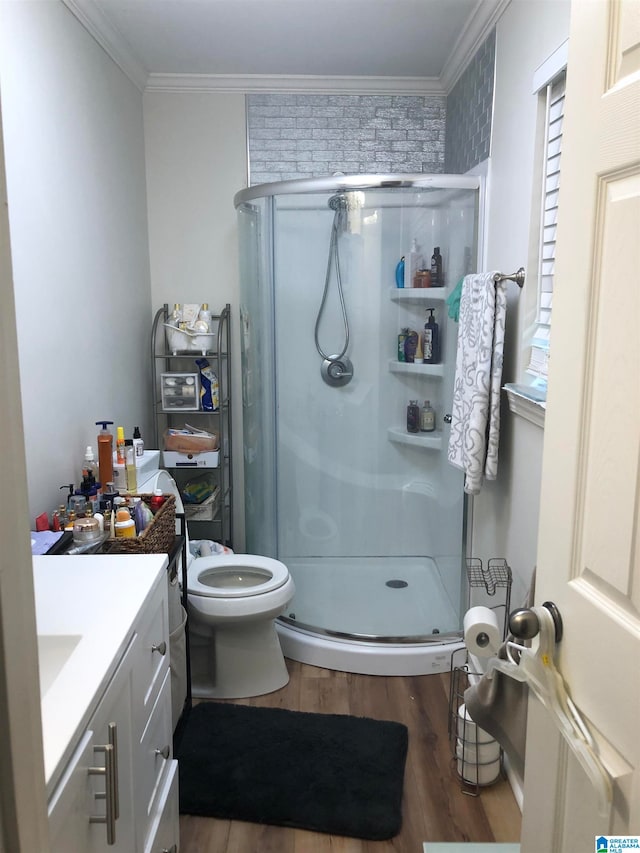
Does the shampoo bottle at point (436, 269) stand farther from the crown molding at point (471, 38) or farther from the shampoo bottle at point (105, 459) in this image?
the shampoo bottle at point (105, 459)

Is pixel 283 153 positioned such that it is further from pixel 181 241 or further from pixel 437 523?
pixel 437 523

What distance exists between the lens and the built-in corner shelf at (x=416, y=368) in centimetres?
293

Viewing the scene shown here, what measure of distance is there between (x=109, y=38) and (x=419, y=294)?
1.57 metres

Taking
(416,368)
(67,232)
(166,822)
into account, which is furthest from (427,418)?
(166,822)

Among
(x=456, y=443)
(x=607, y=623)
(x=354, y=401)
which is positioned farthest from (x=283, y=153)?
(x=607, y=623)

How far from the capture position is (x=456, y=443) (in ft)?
8.44

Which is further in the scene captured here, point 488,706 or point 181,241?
point 181,241

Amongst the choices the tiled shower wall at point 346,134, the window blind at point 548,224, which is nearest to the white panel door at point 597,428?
the window blind at point 548,224

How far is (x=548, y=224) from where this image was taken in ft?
6.99

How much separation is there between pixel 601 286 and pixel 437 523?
2270mm

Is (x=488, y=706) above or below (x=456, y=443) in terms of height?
below

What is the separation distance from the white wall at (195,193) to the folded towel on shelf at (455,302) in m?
1.23

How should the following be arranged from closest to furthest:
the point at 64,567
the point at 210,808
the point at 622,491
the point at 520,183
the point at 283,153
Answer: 1. the point at 622,491
2. the point at 64,567
3. the point at 210,808
4. the point at 520,183
5. the point at 283,153

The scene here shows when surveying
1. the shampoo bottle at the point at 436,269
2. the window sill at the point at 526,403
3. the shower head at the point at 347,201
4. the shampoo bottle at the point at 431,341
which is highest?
the shower head at the point at 347,201
